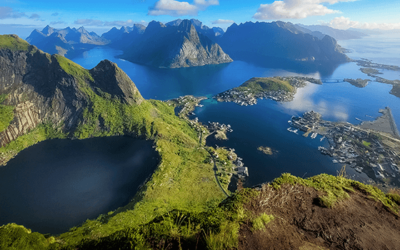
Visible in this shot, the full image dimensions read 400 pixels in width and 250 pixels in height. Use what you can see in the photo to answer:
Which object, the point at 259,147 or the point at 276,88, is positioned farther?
the point at 276,88

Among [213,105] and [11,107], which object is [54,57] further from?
[213,105]

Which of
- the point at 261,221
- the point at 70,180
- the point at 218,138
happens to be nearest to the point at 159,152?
the point at 70,180

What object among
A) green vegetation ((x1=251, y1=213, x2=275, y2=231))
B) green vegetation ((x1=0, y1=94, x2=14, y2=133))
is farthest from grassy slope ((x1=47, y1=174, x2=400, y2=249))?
green vegetation ((x1=0, y1=94, x2=14, y2=133))

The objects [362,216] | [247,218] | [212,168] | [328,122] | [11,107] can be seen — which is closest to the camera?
[247,218]

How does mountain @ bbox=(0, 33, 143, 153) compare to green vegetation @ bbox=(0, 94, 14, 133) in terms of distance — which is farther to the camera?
mountain @ bbox=(0, 33, 143, 153)

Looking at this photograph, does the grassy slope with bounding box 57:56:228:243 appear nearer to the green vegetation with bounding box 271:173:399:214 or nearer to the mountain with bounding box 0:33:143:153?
the mountain with bounding box 0:33:143:153

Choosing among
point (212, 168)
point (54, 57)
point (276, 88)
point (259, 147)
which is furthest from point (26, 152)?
point (276, 88)
